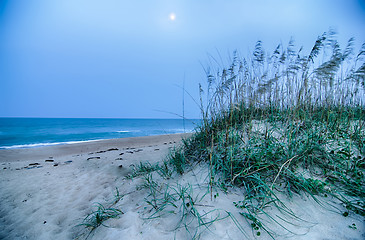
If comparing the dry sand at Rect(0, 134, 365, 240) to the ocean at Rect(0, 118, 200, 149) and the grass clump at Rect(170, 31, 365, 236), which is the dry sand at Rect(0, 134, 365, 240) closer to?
the grass clump at Rect(170, 31, 365, 236)

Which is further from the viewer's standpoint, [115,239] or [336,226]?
[115,239]

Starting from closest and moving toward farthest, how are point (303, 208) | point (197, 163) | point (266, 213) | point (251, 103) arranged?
point (266, 213) < point (303, 208) < point (197, 163) < point (251, 103)

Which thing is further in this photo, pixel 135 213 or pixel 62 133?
pixel 62 133

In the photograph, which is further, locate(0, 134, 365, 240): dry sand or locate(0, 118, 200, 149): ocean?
locate(0, 118, 200, 149): ocean

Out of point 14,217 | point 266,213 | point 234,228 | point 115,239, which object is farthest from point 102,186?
point 266,213

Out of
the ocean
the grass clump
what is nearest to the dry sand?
the grass clump

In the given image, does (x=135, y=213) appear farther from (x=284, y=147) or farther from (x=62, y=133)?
(x=62, y=133)

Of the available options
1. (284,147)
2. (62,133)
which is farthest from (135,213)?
(62,133)

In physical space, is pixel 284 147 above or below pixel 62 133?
above

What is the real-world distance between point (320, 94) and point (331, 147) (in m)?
2.25

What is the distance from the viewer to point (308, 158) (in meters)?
2.30

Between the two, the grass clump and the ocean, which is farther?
the ocean

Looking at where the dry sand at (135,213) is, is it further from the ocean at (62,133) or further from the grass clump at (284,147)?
the ocean at (62,133)

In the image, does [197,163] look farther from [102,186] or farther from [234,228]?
[102,186]
